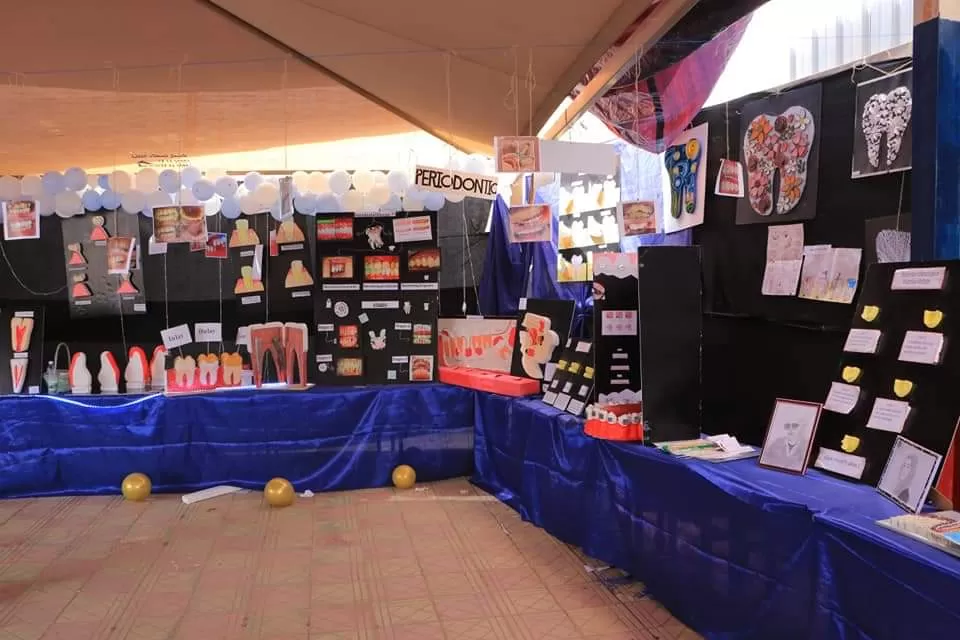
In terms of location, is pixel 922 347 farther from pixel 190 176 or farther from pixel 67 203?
pixel 67 203

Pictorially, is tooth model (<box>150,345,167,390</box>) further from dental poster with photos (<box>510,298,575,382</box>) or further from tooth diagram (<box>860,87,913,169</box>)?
tooth diagram (<box>860,87,913,169</box>)

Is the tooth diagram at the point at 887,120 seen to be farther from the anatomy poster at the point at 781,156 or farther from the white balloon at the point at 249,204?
the white balloon at the point at 249,204

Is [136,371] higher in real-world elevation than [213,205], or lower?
lower

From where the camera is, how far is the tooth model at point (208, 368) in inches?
214

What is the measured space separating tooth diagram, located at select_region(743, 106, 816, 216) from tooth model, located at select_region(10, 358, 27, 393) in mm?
4768

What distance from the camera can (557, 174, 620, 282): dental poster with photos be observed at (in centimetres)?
459

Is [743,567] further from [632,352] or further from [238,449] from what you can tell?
[238,449]

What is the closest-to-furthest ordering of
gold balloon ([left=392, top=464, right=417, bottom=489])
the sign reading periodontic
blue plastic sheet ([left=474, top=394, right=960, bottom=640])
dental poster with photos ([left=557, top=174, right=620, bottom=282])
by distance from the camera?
1. blue plastic sheet ([left=474, top=394, right=960, bottom=640])
2. the sign reading periodontic
3. dental poster with photos ([left=557, top=174, right=620, bottom=282])
4. gold balloon ([left=392, top=464, right=417, bottom=489])

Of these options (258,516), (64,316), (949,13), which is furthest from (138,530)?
(949,13)

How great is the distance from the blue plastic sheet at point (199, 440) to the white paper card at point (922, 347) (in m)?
3.49

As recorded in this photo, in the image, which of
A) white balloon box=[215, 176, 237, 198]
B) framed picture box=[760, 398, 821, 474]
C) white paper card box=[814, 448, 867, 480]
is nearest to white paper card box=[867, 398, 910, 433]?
white paper card box=[814, 448, 867, 480]

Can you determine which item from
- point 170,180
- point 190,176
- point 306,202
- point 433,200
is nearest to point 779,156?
point 433,200

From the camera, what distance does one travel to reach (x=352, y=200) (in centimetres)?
542

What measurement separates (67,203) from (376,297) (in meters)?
2.16
